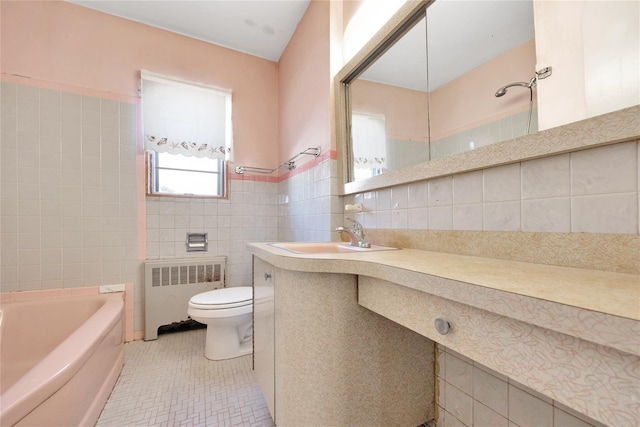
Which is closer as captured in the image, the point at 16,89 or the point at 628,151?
the point at 628,151

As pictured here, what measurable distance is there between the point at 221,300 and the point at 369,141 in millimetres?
1365

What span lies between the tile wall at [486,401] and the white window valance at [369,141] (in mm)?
991

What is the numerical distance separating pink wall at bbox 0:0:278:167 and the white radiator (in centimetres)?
104

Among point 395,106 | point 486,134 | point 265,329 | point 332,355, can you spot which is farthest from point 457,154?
point 265,329

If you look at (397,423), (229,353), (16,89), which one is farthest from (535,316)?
(16,89)

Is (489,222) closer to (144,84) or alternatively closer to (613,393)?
(613,393)

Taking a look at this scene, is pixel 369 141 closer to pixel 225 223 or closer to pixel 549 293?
pixel 549 293

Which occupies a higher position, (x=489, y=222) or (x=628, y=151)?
(x=628, y=151)

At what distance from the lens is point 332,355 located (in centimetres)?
88

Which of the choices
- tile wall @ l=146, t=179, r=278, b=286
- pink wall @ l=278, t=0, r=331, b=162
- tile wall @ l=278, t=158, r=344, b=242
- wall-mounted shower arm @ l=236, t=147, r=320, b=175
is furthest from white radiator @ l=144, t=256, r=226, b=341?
pink wall @ l=278, t=0, r=331, b=162

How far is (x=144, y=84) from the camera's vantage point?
6.82 ft

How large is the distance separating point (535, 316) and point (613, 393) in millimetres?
114

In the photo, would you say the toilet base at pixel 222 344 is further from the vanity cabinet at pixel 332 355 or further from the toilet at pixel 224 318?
the vanity cabinet at pixel 332 355

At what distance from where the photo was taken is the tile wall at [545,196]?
605mm
